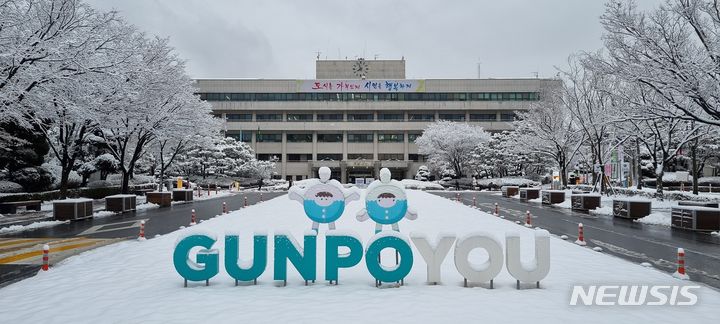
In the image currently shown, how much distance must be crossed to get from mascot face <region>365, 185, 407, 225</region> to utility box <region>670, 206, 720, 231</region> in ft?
43.8

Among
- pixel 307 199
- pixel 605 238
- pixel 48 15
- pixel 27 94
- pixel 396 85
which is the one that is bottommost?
pixel 605 238

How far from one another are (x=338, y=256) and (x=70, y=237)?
12.4 meters

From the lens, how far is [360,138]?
82.6 metres

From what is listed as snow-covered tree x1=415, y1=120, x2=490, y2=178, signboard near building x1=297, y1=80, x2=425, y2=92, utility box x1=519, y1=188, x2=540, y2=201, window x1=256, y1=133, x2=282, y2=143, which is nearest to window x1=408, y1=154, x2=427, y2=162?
signboard near building x1=297, y1=80, x2=425, y2=92

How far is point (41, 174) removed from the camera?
31375mm

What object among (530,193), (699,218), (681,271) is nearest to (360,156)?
(530,193)

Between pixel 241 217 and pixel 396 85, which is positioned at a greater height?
pixel 396 85

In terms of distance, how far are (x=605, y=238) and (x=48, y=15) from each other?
23.3 m

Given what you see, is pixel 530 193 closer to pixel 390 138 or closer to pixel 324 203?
pixel 324 203

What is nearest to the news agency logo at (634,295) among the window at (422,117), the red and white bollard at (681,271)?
the red and white bollard at (681,271)

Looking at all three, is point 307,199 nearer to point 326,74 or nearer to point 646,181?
point 646,181

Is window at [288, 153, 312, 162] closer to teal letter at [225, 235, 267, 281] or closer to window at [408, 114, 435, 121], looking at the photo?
window at [408, 114, 435, 121]

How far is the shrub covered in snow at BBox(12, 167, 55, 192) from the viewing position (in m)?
30.3

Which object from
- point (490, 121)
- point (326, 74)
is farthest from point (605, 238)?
point (326, 74)
